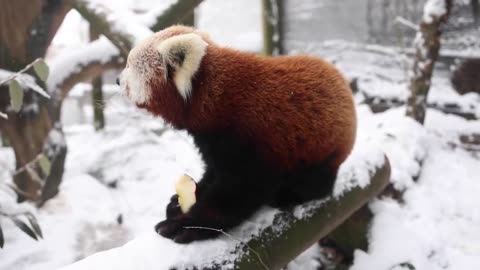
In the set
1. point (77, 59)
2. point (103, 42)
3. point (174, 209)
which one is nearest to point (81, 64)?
point (77, 59)

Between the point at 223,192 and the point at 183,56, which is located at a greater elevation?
the point at 183,56

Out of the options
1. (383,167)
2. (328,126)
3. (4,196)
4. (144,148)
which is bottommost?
(144,148)

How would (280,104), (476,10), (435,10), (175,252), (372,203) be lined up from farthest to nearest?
(476,10) < (435,10) < (372,203) < (280,104) < (175,252)

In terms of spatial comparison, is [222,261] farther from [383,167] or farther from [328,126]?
[383,167]

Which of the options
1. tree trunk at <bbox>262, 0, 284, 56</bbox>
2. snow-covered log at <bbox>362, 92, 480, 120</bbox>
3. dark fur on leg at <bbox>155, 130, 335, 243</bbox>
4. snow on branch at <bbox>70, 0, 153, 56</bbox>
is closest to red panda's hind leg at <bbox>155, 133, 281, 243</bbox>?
dark fur on leg at <bbox>155, 130, 335, 243</bbox>

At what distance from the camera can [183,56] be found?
3.68 feet

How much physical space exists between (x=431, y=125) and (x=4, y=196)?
2.78m

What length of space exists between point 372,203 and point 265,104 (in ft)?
4.05

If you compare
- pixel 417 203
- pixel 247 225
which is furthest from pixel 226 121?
pixel 417 203

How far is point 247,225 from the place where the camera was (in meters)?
1.25

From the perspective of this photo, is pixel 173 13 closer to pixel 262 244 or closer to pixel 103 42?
pixel 103 42

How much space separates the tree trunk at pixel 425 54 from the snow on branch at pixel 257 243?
1.38 meters

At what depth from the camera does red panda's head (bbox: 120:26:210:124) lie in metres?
1.12

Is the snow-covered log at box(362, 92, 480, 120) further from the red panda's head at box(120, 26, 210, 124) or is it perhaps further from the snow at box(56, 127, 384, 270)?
the red panda's head at box(120, 26, 210, 124)
